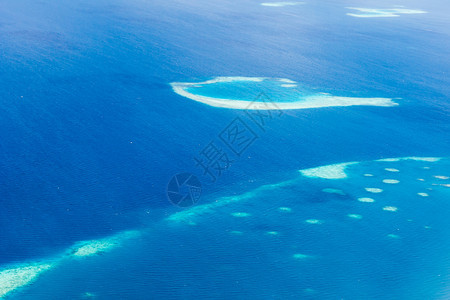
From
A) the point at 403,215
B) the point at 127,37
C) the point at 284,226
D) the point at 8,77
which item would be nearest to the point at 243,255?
the point at 284,226

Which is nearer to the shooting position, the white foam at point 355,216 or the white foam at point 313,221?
the white foam at point 313,221

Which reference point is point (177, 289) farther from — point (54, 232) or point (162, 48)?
point (162, 48)

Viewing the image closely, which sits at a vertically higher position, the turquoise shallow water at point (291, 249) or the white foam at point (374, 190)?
the white foam at point (374, 190)

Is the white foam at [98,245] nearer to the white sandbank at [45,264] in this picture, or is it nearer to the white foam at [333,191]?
the white sandbank at [45,264]

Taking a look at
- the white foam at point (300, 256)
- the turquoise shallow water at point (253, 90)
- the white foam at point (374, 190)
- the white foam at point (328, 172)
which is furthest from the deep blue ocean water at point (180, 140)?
the turquoise shallow water at point (253, 90)

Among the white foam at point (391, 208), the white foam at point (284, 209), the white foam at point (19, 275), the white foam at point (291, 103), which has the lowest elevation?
the white foam at point (19, 275)

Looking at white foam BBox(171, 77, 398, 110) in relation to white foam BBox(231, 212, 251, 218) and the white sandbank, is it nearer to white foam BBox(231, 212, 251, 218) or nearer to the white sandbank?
white foam BBox(231, 212, 251, 218)

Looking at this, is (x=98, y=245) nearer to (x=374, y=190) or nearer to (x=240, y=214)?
(x=240, y=214)
